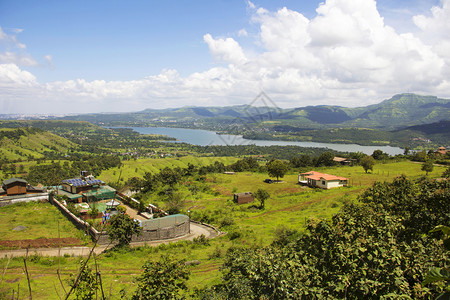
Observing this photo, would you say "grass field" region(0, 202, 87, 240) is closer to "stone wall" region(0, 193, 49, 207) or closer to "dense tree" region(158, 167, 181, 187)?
"stone wall" region(0, 193, 49, 207)

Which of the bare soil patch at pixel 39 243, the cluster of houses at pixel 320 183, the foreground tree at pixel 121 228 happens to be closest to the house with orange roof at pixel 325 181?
the cluster of houses at pixel 320 183

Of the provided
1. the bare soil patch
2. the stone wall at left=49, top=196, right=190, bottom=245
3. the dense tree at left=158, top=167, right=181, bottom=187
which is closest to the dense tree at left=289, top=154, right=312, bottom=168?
the dense tree at left=158, top=167, right=181, bottom=187

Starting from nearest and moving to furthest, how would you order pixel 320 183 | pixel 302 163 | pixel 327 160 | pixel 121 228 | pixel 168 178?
pixel 121 228 < pixel 320 183 < pixel 168 178 < pixel 327 160 < pixel 302 163

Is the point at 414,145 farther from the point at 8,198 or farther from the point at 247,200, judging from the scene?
the point at 8,198

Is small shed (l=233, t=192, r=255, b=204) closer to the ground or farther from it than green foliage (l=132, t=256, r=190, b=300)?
closer to the ground

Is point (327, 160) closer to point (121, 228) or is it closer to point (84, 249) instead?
point (121, 228)

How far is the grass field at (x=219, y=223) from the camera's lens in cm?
1371

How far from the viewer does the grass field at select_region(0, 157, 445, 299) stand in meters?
13.7

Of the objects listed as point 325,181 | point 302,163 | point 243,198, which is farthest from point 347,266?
point 302,163

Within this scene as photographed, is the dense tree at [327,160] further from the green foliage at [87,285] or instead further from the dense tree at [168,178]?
the green foliage at [87,285]

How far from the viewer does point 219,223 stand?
1204 inches

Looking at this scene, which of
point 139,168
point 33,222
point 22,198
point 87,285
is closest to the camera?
point 87,285

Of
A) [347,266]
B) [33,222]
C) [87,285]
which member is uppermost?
[347,266]

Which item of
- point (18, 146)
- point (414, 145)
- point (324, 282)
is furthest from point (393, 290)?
point (414, 145)
